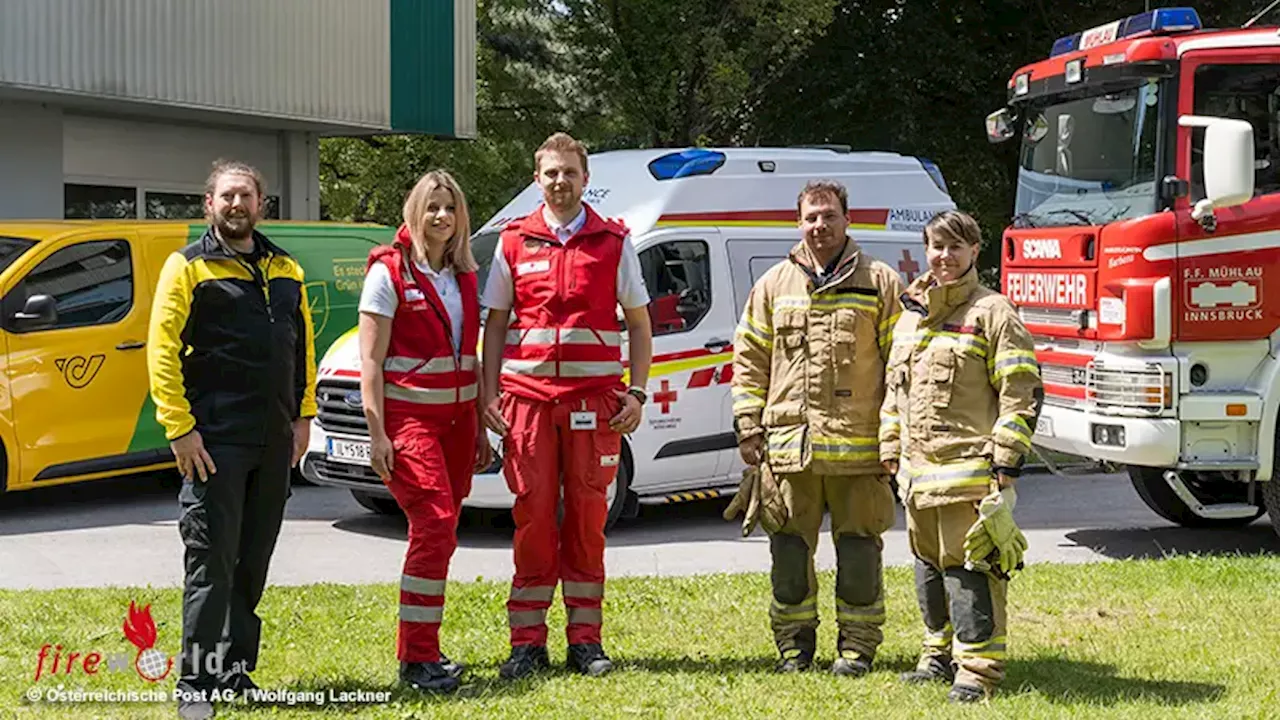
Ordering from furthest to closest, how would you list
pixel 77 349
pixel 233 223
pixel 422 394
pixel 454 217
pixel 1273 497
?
pixel 77 349 < pixel 1273 497 < pixel 454 217 < pixel 422 394 < pixel 233 223

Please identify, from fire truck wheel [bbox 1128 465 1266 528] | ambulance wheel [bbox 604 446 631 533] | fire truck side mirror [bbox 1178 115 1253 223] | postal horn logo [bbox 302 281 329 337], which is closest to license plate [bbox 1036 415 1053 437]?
fire truck wheel [bbox 1128 465 1266 528]

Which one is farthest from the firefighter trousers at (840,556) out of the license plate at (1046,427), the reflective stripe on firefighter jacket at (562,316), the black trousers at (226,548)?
the license plate at (1046,427)

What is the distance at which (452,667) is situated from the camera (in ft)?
20.1

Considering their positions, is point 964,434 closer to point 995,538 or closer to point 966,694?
point 995,538

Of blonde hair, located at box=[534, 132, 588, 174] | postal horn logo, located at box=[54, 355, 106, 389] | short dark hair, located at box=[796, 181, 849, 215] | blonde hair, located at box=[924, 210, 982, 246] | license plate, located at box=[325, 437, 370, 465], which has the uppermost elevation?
blonde hair, located at box=[534, 132, 588, 174]

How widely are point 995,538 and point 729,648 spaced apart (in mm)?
1633

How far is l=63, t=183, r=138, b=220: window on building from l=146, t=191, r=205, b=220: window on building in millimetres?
243

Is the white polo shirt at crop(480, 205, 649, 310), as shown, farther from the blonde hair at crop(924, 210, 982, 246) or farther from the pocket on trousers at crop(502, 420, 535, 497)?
the blonde hair at crop(924, 210, 982, 246)

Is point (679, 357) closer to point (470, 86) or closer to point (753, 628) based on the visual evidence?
point (753, 628)

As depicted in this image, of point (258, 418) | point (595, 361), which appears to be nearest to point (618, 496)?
point (595, 361)

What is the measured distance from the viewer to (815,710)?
5.76 metres

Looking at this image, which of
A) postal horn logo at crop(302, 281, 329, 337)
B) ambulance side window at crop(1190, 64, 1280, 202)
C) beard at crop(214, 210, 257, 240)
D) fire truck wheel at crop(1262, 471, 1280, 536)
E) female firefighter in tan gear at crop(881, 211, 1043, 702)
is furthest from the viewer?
postal horn logo at crop(302, 281, 329, 337)

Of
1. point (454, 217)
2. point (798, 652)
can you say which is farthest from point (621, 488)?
point (454, 217)

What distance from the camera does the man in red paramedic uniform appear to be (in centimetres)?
617
